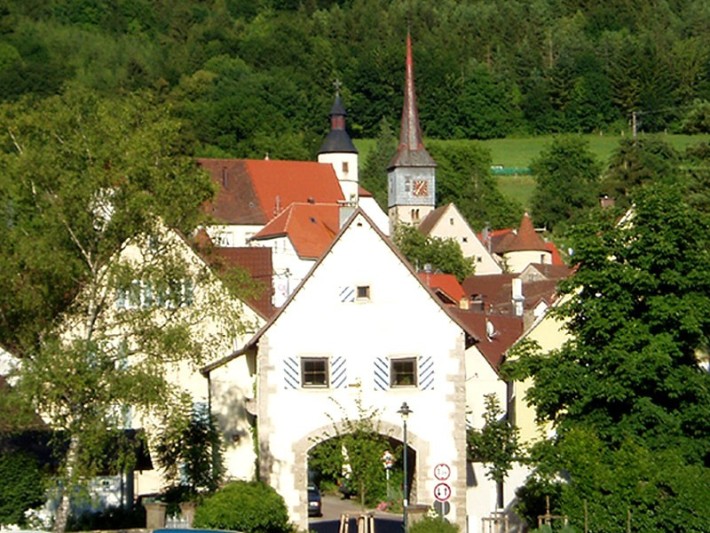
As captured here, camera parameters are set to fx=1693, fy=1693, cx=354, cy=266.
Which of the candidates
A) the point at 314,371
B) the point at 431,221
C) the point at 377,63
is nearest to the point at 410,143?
the point at 431,221

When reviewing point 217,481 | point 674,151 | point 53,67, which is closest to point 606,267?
point 217,481

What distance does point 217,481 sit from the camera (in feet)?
133

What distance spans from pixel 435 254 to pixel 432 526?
2276 inches

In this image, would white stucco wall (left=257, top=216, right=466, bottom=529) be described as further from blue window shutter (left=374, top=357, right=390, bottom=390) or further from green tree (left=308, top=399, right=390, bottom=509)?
green tree (left=308, top=399, right=390, bottom=509)

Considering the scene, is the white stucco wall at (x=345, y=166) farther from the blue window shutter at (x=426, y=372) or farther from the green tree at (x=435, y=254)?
the blue window shutter at (x=426, y=372)

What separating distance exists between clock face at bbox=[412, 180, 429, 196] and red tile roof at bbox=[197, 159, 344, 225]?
1375 cm

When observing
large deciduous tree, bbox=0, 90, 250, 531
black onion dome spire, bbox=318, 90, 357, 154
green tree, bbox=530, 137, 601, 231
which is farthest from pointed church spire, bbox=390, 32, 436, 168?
large deciduous tree, bbox=0, 90, 250, 531

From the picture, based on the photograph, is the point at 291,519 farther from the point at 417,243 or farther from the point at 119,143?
the point at 417,243

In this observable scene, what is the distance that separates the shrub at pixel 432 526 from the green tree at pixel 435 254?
54.5 metres

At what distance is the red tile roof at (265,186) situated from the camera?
106 m

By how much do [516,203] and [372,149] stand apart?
17681 millimetres

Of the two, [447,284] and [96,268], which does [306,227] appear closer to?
[447,284]

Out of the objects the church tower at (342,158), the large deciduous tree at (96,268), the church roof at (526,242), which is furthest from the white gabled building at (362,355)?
the church tower at (342,158)

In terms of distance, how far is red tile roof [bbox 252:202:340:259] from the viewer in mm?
94625
